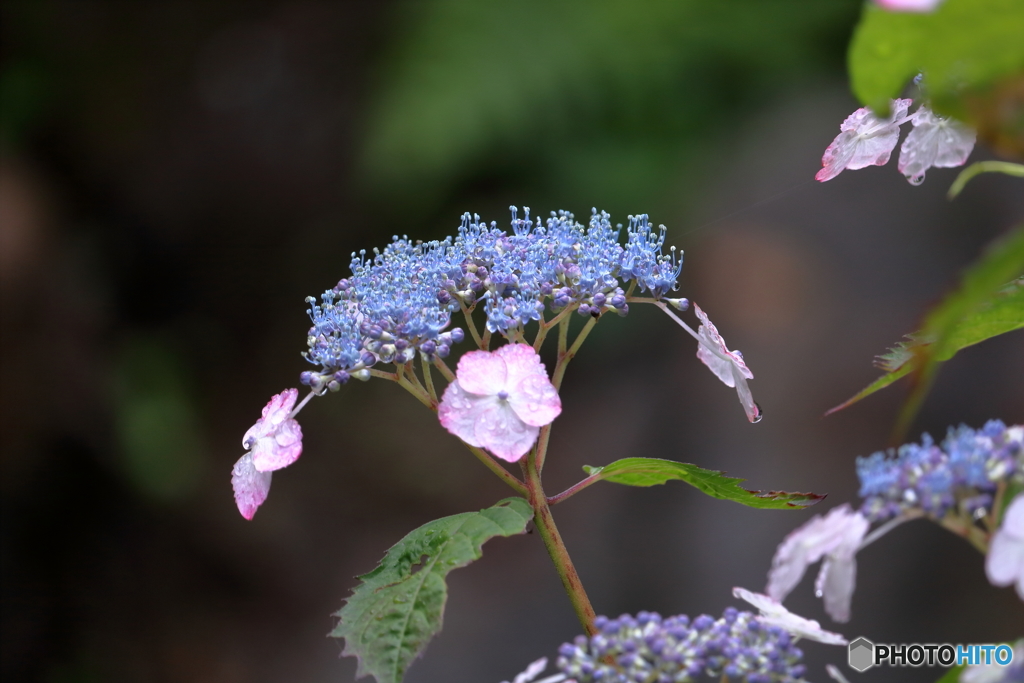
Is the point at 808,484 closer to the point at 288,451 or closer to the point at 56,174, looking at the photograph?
the point at 288,451

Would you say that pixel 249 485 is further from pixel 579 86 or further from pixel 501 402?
pixel 579 86

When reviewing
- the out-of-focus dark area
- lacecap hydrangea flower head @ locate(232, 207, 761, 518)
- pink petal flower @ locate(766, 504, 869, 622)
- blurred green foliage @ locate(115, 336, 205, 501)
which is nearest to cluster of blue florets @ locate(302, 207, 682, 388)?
lacecap hydrangea flower head @ locate(232, 207, 761, 518)

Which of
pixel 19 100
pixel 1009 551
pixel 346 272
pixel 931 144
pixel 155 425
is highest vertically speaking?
pixel 19 100

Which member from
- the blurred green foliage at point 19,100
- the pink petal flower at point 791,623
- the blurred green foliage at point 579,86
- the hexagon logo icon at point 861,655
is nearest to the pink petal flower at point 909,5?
the pink petal flower at point 791,623

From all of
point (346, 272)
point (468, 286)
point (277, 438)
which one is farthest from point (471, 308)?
point (346, 272)

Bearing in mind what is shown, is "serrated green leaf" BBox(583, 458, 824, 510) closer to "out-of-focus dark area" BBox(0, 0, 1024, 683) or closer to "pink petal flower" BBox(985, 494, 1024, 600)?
"pink petal flower" BBox(985, 494, 1024, 600)

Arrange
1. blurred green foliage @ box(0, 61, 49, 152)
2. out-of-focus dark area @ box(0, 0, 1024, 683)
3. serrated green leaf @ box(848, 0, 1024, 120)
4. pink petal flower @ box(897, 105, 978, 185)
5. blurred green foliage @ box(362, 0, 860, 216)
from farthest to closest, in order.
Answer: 1. blurred green foliage @ box(0, 61, 49, 152)
2. blurred green foliage @ box(362, 0, 860, 216)
3. out-of-focus dark area @ box(0, 0, 1024, 683)
4. pink petal flower @ box(897, 105, 978, 185)
5. serrated green leaf @ box(848, 0, 1024, 120)
